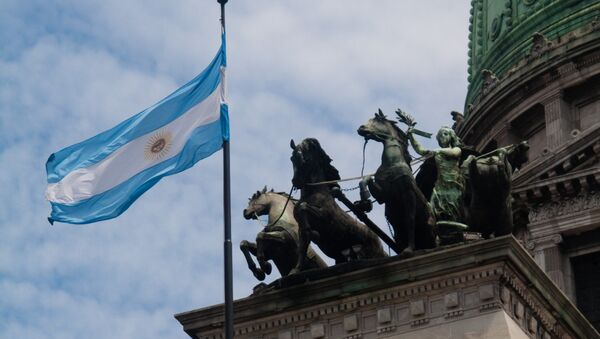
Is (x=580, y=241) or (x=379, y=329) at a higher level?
(x=580, y=241)

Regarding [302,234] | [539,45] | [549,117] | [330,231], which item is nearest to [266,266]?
[302,234]

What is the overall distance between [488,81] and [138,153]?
32.7m

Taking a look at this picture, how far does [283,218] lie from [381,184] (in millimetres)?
2419

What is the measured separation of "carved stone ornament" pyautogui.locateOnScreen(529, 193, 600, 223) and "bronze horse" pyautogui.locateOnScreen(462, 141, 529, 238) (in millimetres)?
18788

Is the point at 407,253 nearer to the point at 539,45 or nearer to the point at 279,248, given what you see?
the point at 279,248

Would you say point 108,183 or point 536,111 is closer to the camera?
point 108,183

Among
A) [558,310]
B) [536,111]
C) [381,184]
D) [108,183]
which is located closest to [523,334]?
[558,310]

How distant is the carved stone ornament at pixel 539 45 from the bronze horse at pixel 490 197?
28.2 m

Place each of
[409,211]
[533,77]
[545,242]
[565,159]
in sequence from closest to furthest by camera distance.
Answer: [409,211] → [545,242] → [565,159] → [533,77]

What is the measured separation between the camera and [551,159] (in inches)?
2114

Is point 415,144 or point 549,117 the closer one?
point 415,144

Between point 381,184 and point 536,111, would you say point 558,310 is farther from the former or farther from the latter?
point 536,111

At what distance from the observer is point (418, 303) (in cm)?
3167

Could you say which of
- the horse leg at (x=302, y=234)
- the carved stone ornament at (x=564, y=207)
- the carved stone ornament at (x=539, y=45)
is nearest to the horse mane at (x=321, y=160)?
the horse leg at (x=302, y=234)
